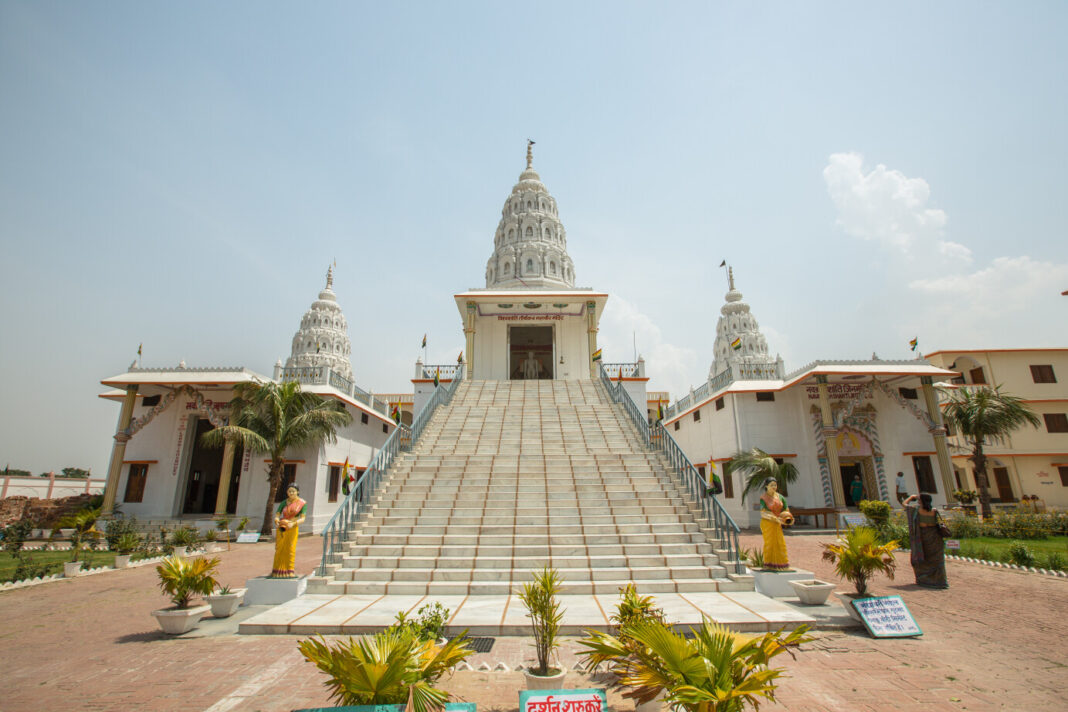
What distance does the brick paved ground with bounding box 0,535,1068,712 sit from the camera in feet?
12.8

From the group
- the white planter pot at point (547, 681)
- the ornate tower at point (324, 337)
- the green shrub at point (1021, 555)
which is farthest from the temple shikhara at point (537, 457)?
the ornate tower at point (324, 337)

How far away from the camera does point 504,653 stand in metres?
Result: 4.96

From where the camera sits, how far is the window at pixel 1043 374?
26.4m

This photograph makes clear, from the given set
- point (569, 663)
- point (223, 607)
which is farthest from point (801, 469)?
point (223, 607)

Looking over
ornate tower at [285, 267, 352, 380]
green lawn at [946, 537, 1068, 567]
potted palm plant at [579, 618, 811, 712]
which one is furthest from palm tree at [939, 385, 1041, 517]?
ornate tower at [285, 267, 352, 380]

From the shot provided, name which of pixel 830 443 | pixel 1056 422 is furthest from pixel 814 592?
pixel 1056 422

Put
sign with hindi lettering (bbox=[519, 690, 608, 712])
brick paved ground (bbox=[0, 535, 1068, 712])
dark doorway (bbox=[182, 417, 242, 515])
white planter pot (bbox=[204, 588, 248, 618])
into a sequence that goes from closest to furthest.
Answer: sign with hindi lettering (bbox=[519, 690, 608, 712]) → brick paved ground (bbox=[0, 535, 1068, 712]) → white planter pot (bbox=[204, 588, 248, 618]) → dark doorway (bbox=[182, 417, 242, 515])

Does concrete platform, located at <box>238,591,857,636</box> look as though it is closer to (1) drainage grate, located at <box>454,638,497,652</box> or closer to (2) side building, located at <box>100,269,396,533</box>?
(1) drainage grate, located at <box>454,638,497,652</box>

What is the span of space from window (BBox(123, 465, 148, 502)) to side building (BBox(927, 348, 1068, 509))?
3463 centimetres

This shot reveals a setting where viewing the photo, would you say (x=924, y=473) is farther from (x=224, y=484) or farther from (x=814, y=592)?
(x=224, y=484)

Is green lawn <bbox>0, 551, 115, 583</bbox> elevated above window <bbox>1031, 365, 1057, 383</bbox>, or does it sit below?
below

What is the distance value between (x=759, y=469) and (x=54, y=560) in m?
19.1

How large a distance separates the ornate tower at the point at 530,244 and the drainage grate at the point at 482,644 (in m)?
23.1

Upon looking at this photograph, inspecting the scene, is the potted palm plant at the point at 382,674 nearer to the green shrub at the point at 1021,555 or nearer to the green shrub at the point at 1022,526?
the green shrub at the point at 1021,555
